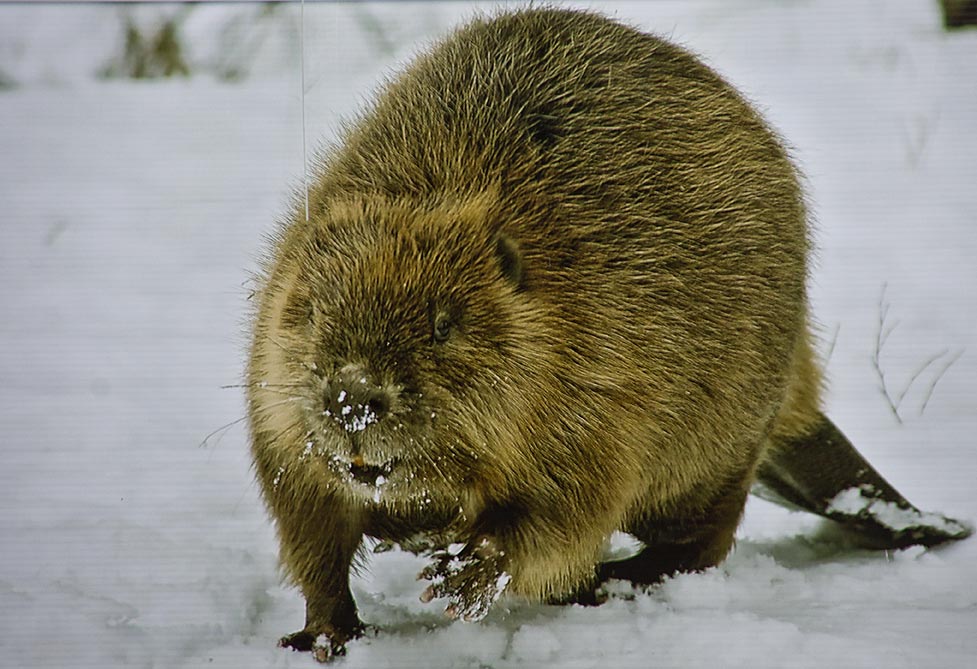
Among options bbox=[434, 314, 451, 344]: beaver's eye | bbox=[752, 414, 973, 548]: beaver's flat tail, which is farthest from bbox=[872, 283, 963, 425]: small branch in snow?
bbox=[434, 314, 451, 344]: beaver's eye

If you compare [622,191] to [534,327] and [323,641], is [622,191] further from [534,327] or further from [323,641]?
[323,641]

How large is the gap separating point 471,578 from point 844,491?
47.8 inches

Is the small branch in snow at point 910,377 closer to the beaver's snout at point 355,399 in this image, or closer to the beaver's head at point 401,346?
the beaver's head at point 401,346

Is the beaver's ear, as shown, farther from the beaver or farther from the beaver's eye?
the beaver's eye

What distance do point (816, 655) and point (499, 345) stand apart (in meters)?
0.88

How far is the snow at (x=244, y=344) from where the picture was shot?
2.45 meters

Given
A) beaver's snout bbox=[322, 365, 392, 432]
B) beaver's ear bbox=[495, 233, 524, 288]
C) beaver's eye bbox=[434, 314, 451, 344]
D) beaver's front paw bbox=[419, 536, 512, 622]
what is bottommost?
beaver's front paw bbox=[419, 536, 512, 622]

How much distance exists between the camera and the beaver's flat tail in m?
3.00

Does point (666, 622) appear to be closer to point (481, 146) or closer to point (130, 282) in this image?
point (481, 146)

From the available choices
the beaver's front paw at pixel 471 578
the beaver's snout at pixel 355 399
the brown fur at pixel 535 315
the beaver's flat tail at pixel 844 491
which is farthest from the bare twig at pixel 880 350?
the beaver's snout at pixel 355 399

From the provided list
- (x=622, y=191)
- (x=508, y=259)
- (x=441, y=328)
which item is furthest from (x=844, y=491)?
(x=441, y=328)

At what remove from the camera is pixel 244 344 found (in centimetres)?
268

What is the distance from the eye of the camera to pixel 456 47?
287cm

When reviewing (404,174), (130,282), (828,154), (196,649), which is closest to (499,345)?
(404,174)
